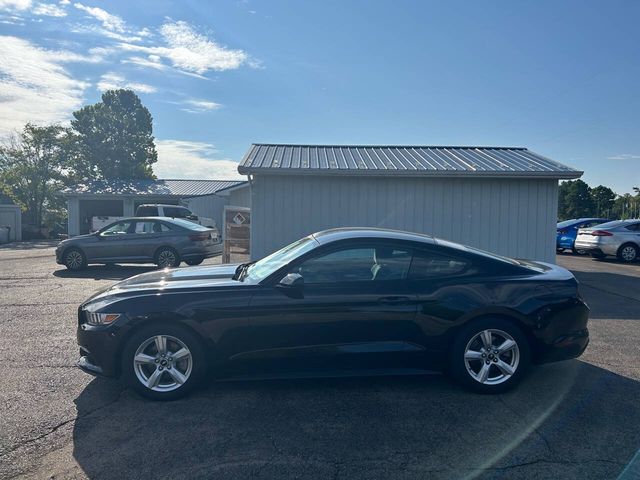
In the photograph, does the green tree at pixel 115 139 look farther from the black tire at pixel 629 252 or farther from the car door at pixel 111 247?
the black tire at pixel 629 252

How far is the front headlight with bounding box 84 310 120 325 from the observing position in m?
4.28

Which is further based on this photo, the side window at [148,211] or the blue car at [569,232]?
the side window at [148,211]

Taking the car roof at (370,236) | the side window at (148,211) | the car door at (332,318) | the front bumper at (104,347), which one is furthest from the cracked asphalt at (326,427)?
the side window at (148,211)

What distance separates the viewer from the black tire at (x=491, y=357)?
444 centimetres

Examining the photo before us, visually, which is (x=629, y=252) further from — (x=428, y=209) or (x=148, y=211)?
(x=148, y=211)

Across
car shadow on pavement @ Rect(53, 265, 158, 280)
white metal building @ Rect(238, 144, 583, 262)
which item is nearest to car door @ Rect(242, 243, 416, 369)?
white metal building @ Rect(238, 144, 583, 262)

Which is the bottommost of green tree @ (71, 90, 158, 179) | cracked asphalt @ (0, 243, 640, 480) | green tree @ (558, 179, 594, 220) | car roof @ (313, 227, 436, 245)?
cracked asphalt @ (0, 243, 640, 480)

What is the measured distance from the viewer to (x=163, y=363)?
428cm

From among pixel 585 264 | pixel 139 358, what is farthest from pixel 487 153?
pixel 139 358

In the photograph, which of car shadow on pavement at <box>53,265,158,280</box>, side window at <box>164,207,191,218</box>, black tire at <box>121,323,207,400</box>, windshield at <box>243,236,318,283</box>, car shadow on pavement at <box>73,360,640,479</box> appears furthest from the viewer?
side window at <box>164,207,191,218</box>

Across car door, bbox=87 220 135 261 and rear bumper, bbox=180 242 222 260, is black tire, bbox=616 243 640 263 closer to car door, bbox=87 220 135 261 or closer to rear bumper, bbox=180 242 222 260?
rear bumper, bbox=180 242 222 260

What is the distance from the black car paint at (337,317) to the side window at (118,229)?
29.5ft

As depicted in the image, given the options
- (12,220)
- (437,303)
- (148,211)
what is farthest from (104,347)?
(12,220)

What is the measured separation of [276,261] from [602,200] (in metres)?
56.8
